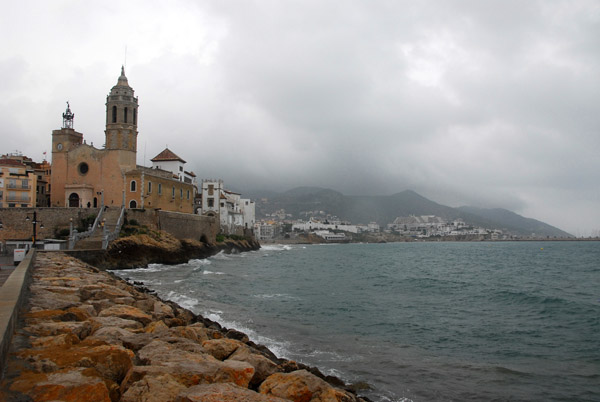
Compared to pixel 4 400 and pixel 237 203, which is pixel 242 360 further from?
pixel 237 203

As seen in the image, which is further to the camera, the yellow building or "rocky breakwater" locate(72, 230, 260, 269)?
the yellow building

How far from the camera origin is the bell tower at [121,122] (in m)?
44.4

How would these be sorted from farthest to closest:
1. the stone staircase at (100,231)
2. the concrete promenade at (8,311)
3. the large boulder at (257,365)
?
1. the stone staircase at (100,231)
2. the large boulder at (257,365)
3. the concrete promenade at (8,311)

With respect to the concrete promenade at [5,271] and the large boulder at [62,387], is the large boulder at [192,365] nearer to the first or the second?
the large boulder at [62,387]

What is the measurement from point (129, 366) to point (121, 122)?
1674 inches

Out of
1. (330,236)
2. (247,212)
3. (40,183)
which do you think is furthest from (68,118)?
(330,236)

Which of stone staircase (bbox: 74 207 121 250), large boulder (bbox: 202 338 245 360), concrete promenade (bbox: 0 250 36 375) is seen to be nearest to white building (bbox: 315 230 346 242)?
stone staircase (bbox: 74 207 121 250)

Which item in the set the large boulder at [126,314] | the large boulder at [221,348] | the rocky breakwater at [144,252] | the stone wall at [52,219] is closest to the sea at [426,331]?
the large boulder at [221,348]

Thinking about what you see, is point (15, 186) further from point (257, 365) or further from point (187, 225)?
point (257, 365)

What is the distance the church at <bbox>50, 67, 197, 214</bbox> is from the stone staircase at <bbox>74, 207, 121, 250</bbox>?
11.1 feet

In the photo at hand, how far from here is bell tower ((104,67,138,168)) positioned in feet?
146

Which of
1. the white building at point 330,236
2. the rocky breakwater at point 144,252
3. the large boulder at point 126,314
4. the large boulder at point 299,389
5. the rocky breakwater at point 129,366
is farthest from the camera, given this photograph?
the white building at point 330,236

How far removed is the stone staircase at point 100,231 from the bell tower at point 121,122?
658cm

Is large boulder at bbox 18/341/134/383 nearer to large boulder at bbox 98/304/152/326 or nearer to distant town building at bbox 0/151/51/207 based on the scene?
large boulder at bbox 98/304/152/326
